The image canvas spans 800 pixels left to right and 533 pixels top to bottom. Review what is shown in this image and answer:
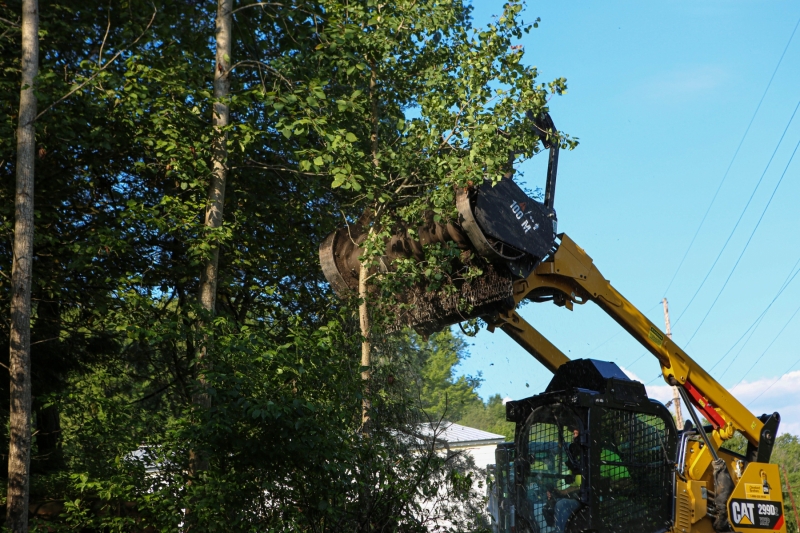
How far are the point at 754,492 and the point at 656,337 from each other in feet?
6.04

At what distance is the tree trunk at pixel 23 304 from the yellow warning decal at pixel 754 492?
704 centimetres

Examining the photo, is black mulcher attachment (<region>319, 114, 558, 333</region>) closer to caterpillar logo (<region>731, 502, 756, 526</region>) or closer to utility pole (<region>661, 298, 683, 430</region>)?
caterpillar logo (<region>731, 502, 756, 526</region>)

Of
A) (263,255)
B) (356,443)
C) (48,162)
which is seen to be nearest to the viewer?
(356,443)

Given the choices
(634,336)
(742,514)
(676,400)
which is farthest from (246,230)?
Answer: (676,400)

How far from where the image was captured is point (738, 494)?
328 inches

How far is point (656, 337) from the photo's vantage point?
9.06 m

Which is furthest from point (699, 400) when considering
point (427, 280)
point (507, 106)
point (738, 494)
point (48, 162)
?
point (48, 162)

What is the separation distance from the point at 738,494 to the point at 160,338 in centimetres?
589

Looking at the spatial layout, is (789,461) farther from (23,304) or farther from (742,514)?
(23,304)

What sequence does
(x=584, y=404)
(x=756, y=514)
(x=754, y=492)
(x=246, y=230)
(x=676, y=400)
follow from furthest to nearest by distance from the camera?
(x=676, y=400) → (x=246, y=230) → (x=754, y=492) → (x=756, y=514) → (x=584, y=404)

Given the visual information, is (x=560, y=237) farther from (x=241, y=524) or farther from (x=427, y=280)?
(x=241, y=524)

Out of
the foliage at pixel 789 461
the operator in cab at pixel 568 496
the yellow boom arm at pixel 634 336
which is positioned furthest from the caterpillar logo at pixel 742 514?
the foliage at pixel 789 461

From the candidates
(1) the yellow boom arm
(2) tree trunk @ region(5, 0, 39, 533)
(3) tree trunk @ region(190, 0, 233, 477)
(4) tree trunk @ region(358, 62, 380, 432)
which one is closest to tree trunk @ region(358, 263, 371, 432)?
(4) tree trunk @ region(358, 62, 380, 432)

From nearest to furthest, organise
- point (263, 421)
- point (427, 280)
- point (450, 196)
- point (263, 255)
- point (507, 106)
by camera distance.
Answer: point (263, 421)
point (450, 196)
point (427, 280)
point (507, 106)
point (263, 255)
